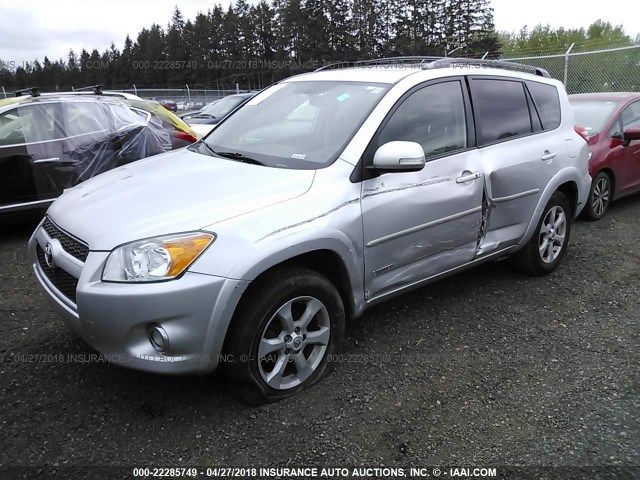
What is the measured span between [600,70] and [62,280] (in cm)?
1414

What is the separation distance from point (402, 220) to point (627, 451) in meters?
1.64

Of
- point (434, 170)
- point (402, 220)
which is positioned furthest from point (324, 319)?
point (434, 170)

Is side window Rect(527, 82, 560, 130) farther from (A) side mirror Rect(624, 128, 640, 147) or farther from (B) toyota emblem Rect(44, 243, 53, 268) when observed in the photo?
(B) toyota emblem Rect(44, 243, 53, 268)

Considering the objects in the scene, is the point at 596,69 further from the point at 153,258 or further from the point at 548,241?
the point at 153,258

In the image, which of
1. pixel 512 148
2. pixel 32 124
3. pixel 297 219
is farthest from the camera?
pixel 32 124

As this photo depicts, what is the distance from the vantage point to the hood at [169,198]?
248cm

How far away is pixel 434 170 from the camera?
333 centimetres

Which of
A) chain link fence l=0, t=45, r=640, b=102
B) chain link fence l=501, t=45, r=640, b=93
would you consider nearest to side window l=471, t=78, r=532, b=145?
chain link fence l=0, t=45, r=640, b=102

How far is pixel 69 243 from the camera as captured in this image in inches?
106

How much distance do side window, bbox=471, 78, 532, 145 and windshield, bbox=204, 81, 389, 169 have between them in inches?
35.1

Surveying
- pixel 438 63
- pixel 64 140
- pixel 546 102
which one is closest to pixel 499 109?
pixel 438 63

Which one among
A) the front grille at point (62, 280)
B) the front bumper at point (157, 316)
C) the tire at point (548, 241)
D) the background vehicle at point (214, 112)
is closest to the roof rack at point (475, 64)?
the tire at point (548, 241)

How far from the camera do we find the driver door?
303cm

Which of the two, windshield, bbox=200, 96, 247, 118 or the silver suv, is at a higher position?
windshield, bbox=200, 96, 247, 118
